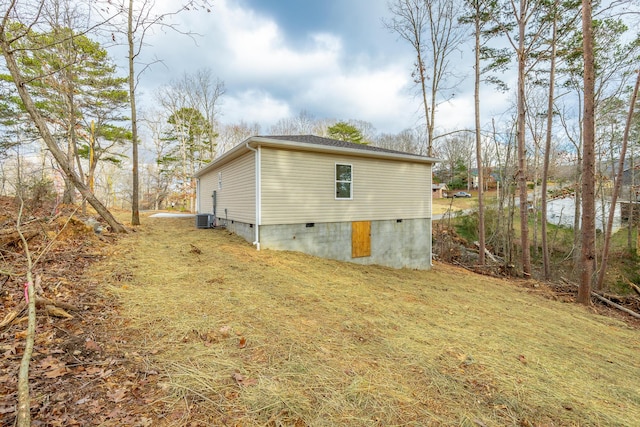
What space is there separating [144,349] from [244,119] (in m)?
29.7

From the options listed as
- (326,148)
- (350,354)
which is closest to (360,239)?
(326,148)

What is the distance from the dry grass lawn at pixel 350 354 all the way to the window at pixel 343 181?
13.1 feet

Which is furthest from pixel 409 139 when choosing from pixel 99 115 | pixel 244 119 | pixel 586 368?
pixel 586 368

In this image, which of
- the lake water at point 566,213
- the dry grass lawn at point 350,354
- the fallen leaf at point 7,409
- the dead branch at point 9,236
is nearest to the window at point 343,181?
the dry grass lawn at point 350,354

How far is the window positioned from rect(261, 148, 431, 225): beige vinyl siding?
0.16 meters

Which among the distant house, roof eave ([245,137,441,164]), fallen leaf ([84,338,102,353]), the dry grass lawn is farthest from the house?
the distant house

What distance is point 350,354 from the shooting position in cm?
265

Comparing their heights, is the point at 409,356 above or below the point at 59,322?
below

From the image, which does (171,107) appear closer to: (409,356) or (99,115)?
(99,115)

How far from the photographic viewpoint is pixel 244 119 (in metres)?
29.2

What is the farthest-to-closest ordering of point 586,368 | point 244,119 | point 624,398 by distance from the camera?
point 244,119
point 586,368
point 624,398

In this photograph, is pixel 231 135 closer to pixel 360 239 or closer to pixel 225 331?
pixel 360 239

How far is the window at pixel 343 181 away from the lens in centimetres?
878

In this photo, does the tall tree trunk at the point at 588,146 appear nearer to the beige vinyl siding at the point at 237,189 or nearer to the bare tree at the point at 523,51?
the bare tree at the point at 523,51
